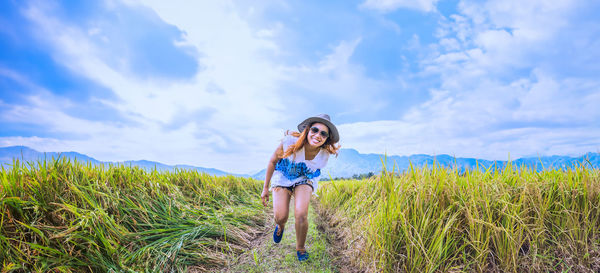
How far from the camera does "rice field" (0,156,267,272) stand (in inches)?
103

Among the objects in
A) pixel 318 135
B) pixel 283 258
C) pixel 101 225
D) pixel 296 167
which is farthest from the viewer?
pixel 296 167

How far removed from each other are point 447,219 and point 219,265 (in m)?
2.47

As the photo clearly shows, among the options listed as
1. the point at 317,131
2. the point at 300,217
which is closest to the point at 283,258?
the point at 300,217

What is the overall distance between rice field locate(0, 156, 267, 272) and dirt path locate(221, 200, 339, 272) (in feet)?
0.71

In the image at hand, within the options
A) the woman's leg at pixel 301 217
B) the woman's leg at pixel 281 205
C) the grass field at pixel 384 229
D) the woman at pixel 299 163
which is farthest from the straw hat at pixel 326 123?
the grass field at pixel 384 229

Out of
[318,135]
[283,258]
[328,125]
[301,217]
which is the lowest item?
[283,258]

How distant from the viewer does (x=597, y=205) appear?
2812 millimetres

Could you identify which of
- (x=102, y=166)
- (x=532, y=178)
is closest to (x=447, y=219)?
(x=532, y=178)

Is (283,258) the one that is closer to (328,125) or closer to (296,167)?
(296,167)

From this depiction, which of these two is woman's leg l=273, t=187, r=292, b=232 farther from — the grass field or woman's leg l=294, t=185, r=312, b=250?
the grass field

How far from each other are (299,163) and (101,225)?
2.24m

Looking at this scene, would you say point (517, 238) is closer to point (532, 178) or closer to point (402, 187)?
point (532, 178)

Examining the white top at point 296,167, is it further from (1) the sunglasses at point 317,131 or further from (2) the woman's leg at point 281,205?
(1) the sunglasses at point 317,131

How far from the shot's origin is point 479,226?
242 cm
